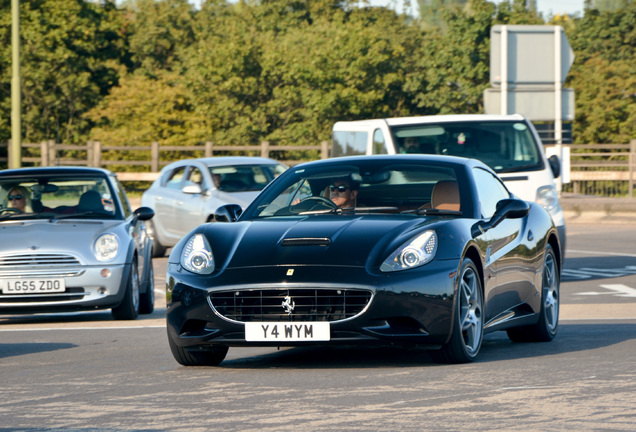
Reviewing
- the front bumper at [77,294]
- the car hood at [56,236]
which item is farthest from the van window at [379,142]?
the front bumper at [77,294]

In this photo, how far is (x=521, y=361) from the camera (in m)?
8.26

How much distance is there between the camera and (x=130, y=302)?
12.4 metres

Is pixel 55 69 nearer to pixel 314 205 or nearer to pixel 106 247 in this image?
pixel 106 247

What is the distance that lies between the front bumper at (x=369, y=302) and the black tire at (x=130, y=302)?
461cm

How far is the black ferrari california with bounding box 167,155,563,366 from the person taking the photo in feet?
25.0

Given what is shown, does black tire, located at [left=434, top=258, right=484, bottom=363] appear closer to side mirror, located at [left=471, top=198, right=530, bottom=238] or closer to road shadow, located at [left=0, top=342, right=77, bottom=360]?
side mirror, located at [left=471, top=198, right=530, bottom=238]

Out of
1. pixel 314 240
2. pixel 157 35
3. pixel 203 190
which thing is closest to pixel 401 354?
pixel 314 240

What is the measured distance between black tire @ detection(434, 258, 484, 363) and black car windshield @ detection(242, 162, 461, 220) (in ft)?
1.90

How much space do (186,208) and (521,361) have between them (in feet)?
42.4

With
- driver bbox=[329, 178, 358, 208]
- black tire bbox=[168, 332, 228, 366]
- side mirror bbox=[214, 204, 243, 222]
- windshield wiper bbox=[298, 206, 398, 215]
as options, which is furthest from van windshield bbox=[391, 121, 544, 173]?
black tire bbox=[168, 332, 228, 366]

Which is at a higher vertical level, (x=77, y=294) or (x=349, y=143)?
(x=349, y=143)

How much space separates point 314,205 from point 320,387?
192 cm

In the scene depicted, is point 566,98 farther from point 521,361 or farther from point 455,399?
point 455,399

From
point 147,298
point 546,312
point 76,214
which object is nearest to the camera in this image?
point 546,312
